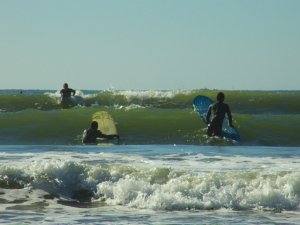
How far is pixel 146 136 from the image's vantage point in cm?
1417

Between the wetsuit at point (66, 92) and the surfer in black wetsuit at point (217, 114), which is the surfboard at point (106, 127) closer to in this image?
the surfer in black wetsuit at point (217, 114)

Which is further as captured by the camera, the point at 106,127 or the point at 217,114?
the point at 106,127

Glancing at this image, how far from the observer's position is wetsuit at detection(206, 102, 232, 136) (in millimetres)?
11836

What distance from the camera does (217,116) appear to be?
1195 cm

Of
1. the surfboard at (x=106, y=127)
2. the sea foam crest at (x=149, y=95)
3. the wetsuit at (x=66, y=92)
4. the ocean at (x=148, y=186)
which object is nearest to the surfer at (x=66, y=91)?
the wetsuit at (x=66, y=92)

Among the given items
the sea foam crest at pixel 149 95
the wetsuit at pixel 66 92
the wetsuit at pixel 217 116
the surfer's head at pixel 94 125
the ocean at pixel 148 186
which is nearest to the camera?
the ocean at pixel 148 186

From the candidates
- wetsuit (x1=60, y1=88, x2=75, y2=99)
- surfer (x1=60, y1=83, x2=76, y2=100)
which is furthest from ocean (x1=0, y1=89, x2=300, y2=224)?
wetsuit (x1=60, y1=88, x2=75, y2=99)

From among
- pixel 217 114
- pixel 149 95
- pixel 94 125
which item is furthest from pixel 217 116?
pixel 149 95

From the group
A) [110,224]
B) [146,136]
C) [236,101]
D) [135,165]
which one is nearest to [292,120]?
[146,136]

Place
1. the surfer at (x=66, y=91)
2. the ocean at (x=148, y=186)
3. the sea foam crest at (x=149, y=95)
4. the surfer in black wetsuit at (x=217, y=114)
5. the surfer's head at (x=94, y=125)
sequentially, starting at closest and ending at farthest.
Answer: the ocean at (x=148, y=186) < the surfer's head at (x=94, y=125) < the surfer in black wetsuit at (x=217, y=114) < the surfer at (x=66, y=91) < the sea foam crest at (x=149, y=95)

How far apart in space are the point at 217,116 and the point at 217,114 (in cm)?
7

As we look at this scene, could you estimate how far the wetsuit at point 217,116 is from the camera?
1184cm

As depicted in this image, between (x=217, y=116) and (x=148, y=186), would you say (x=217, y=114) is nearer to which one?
(x=217, y=116)

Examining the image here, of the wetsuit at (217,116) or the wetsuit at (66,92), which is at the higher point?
the wetsuit at (66,92)
